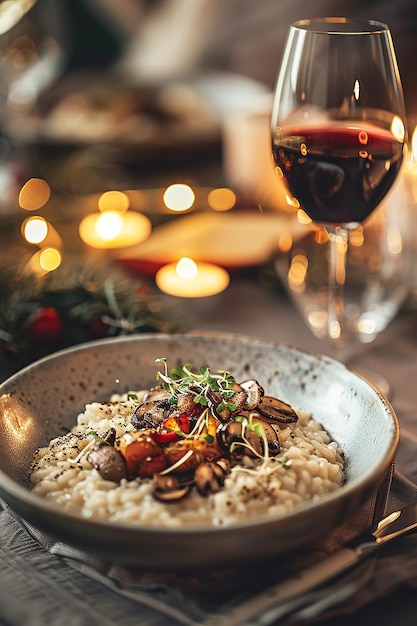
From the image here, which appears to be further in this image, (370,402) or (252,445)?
(370,402)

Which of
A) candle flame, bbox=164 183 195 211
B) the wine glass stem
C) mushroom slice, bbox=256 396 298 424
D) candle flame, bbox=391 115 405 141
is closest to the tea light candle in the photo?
candle flame, bbox=164 183 195 211

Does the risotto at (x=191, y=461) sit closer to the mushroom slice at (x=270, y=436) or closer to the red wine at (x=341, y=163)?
the mushroom slice at (x=270, y=436)

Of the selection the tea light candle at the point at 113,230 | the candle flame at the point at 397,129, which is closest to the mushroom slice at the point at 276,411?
the candle flame at the point at 397,129

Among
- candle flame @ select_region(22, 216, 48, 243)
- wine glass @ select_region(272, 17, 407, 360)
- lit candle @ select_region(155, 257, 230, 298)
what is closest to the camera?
wine glass @ select_region(272, 17, 407, 360)

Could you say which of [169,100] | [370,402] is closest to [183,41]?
[169,100]

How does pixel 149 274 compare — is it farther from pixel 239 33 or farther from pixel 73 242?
pixel 239 33

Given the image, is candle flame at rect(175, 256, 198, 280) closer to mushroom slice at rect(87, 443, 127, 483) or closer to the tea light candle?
the tea light candle
